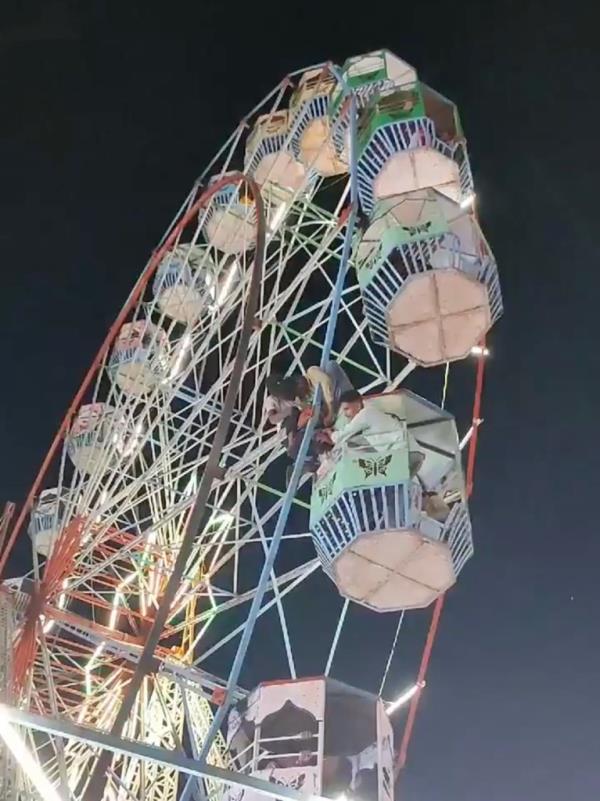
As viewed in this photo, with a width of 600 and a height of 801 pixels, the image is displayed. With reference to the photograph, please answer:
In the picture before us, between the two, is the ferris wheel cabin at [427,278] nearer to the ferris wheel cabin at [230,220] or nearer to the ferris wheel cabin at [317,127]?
the ferris wheel cabin at [317,127]

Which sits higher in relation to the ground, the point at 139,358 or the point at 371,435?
the point at 139,358

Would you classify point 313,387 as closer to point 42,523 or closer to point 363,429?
point 363,429

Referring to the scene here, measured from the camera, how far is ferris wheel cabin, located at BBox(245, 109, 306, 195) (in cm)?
1075

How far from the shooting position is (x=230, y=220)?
10.9 metres

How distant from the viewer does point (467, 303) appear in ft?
26.2

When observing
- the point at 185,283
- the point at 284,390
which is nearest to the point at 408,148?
the point at 185,283

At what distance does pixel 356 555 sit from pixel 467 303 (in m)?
2.67

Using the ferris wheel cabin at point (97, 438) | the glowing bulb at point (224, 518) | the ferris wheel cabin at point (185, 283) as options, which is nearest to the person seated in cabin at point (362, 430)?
the glowing bulb at point (224, 518)

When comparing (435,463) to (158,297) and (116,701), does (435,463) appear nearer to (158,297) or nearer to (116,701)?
(116,701)

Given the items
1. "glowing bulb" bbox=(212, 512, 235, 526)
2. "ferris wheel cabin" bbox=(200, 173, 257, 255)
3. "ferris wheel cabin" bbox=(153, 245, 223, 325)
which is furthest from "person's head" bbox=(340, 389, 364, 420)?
"ferris wheel cabin" bbox=(200, 173, 257, 255)

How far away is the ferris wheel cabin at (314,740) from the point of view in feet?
21.3

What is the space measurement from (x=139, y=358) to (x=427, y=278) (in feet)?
14.9

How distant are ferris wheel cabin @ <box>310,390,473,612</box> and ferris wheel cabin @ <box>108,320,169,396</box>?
3.65 m

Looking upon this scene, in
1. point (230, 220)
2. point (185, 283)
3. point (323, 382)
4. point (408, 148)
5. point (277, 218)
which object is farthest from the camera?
point (185, 283)
